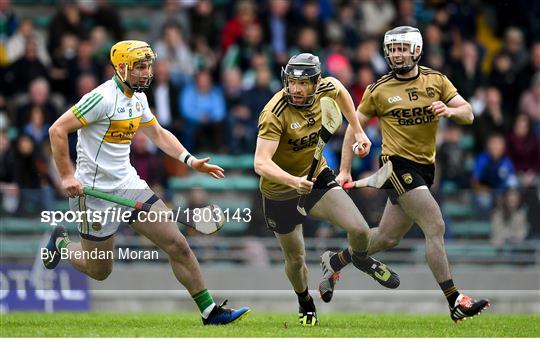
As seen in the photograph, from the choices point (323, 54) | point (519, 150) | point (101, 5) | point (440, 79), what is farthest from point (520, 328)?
point (101, 5)

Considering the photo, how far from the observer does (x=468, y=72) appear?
1964 cm

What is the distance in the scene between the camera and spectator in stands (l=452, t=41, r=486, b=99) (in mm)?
19328

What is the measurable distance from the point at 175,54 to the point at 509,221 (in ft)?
18.8

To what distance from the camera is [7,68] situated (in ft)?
59.6

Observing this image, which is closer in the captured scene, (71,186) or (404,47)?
(71,186)

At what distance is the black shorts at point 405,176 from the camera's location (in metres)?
12.4

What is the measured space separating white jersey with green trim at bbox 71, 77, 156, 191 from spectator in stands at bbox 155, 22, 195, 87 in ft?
21.7

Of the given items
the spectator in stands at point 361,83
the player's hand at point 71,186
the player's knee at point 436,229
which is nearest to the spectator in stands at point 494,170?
the spectator in stands at point 361,83

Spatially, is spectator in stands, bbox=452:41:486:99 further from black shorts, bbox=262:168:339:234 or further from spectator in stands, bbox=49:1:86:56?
black shorts, bbox=262:168:339:234

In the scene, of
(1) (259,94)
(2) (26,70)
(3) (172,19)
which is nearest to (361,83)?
(1) (259,94)

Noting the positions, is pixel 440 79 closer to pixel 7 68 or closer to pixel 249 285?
pixel 249 285

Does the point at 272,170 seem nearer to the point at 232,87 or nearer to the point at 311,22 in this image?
the point at 232,87

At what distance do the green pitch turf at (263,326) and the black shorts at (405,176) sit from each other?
120 centimetres

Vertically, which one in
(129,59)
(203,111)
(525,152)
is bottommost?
(525,152)
